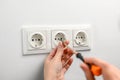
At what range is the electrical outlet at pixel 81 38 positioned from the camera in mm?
763

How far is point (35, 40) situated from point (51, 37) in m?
0.05

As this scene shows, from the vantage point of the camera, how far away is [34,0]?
71 cm

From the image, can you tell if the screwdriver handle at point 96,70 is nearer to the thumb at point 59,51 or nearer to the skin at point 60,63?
the skin at point 60,63

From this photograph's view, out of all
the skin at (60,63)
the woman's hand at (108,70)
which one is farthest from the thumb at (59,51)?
the woman's hand at (108,70)

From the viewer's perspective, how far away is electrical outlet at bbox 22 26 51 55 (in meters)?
0.70

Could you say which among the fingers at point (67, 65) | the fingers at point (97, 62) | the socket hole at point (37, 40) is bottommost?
the fingers at point (67, 65)

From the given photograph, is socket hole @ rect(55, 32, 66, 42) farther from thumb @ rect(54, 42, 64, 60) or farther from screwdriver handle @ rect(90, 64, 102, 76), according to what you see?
screwdriver handle @ rect(90, 64, 102, 76)

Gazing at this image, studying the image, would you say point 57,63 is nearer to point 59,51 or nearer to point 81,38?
point 59,51

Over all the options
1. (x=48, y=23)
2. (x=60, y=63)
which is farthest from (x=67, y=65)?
(x=48, y=23)

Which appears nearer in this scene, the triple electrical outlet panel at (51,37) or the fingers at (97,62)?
the fingers at (97,62)

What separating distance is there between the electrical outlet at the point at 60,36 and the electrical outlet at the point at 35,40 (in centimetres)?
2

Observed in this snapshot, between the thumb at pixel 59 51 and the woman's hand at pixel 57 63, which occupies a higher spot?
the thumb at pixel 59 51

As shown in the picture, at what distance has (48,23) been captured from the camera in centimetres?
73

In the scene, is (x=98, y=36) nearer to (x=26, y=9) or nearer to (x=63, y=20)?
(x=63, y=20)
